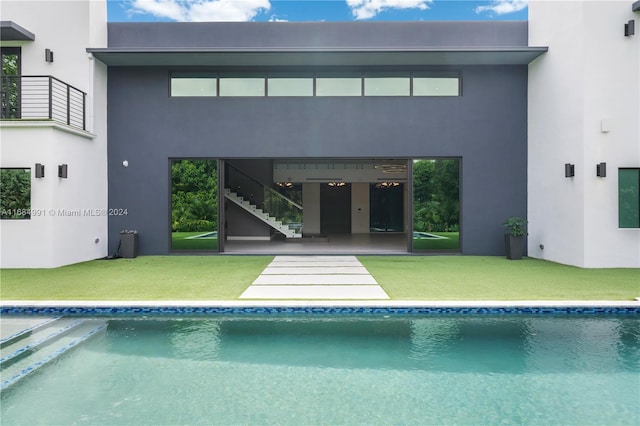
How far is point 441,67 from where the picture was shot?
10.8m

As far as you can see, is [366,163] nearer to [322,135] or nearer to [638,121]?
[322,135]

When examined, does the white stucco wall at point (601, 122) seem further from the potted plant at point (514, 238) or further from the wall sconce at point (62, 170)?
the wall sconce at point (62, 170)

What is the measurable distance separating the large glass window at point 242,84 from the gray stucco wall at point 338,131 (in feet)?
0.77

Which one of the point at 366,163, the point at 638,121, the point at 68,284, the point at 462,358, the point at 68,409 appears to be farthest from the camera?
the point at 366,163

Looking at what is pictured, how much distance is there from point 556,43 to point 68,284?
11.3 meters

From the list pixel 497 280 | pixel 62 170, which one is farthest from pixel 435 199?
pixel 62 170

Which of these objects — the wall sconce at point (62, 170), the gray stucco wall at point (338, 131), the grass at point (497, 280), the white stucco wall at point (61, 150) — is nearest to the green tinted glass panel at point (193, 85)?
the gray stucco wall at point (338, 131)

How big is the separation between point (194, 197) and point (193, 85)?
13.6 feet

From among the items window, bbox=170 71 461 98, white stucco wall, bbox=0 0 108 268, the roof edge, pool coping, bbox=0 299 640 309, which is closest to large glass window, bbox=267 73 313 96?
window, bbox=170 71 461 98

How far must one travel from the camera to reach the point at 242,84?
10.9 metres

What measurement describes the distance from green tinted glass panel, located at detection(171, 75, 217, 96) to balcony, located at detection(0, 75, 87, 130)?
2177 mm

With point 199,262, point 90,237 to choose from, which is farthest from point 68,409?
point 90,237

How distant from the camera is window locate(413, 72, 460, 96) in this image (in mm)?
10836

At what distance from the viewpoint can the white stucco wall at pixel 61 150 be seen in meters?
8.66
